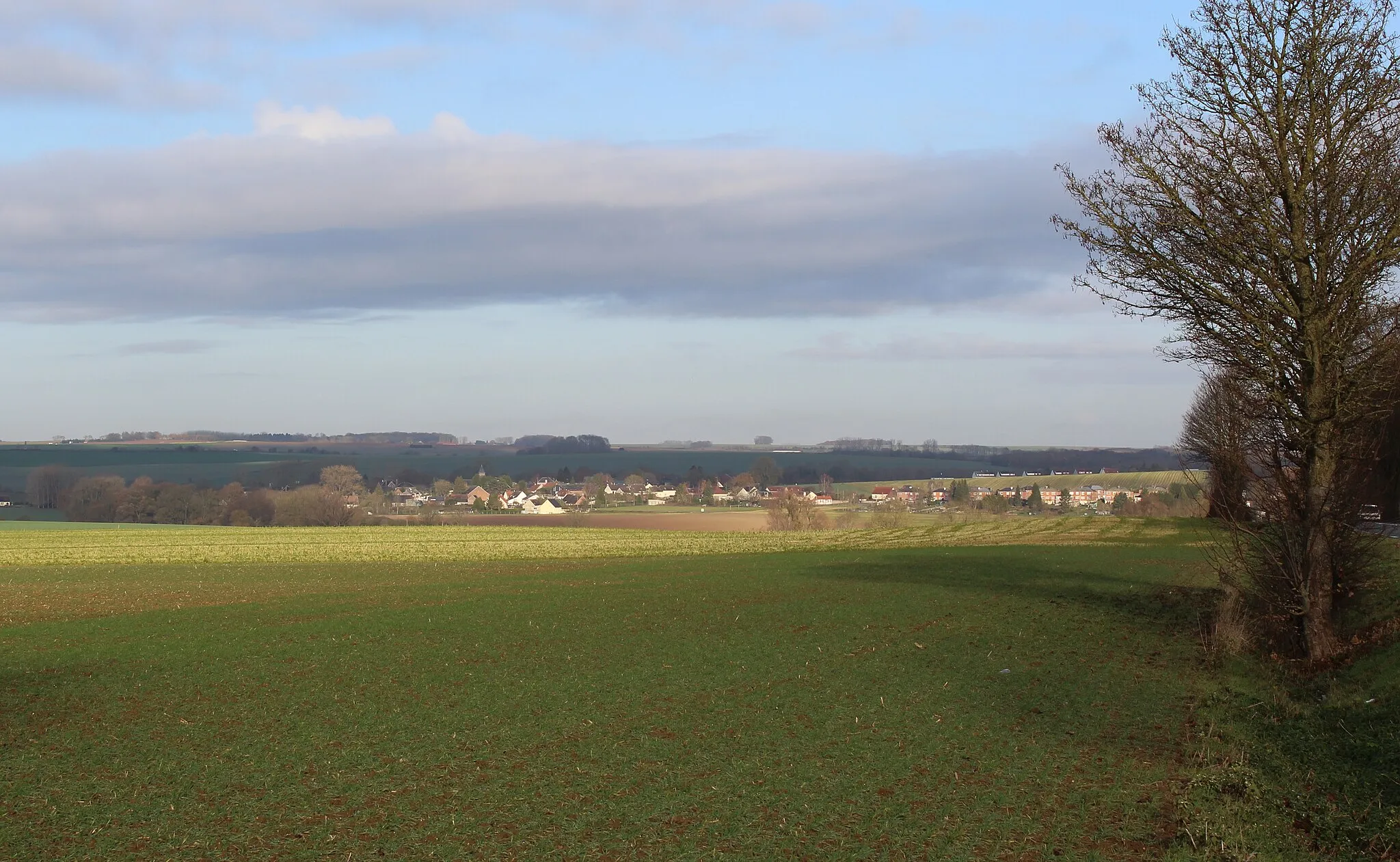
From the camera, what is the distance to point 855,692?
16.0 m

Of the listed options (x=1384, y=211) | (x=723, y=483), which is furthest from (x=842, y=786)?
(x=723, y=483)

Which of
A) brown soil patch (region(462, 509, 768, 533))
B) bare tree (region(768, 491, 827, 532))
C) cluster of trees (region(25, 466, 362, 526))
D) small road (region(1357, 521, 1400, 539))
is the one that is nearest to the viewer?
small road (region(1357, 521, 1400, 539))

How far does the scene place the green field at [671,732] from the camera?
369 inches

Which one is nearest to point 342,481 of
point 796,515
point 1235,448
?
point 796,515

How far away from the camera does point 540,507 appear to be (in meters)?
122

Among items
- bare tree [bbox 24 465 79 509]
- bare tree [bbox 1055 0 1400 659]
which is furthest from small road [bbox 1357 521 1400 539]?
bare tree [bbox 24 465 79 509]

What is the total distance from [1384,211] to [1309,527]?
185 inches

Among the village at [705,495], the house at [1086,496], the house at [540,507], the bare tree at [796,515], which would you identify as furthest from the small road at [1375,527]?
the house at [1086,496]

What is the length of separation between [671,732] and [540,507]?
361 ft

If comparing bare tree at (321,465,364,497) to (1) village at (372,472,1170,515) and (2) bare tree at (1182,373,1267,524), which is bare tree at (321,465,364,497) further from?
(2) bare tree at (1182,373,1267,524)

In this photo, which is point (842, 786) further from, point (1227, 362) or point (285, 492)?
point (285, 492)

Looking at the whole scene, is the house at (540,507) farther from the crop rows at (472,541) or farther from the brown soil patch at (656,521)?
the crop rows at (472,541)

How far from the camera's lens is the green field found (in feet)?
30.8

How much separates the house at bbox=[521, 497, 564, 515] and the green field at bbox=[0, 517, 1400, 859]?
84.3m
